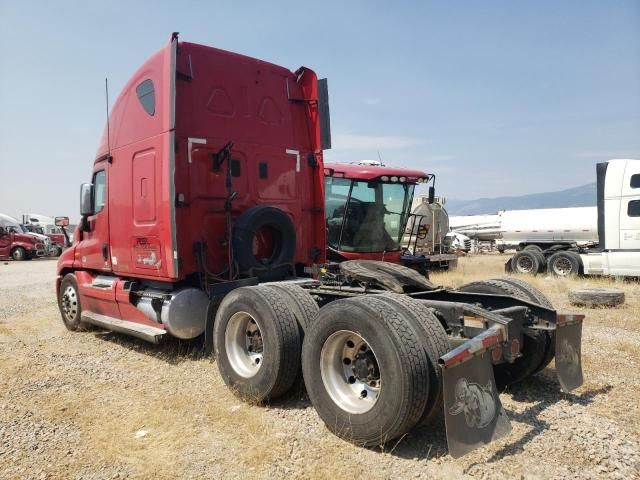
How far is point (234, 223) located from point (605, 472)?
14.2 feet

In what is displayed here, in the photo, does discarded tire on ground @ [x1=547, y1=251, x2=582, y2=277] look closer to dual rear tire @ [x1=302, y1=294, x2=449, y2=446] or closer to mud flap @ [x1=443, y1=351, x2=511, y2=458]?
dual rear tire @ [x1=302, y1=294, x2=449, y2=446]

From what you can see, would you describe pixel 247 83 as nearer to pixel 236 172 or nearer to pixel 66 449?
pixel 236 172

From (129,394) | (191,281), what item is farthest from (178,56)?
(129,394)

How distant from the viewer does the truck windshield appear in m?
10.8

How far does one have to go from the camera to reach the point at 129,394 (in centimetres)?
472

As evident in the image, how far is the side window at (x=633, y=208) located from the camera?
12837 mm

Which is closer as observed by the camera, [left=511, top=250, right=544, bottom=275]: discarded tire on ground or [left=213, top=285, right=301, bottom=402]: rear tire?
[left=213, top=285, right=301, bottom=402]: rear tire

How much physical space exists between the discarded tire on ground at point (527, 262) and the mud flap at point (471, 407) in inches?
570

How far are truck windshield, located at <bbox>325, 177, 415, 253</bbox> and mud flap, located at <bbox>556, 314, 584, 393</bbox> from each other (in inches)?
269

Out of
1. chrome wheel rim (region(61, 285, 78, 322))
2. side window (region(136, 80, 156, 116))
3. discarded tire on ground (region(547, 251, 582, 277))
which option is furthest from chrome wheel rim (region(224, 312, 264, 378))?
discarded tire on ground (region(547, 251, 582, 277))

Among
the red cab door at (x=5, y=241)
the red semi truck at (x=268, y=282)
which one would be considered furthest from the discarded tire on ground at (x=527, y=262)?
the red cab door at (x=5, y=241)

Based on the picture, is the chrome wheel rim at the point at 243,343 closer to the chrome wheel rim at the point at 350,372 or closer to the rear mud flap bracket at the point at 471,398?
the chrome wheel rim at the point at 350,372

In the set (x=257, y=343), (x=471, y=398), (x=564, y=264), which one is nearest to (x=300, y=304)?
(x=257, y=343)

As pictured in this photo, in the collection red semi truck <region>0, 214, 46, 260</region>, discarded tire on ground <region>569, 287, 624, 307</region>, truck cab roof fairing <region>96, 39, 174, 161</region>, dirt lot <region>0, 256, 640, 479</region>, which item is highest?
truck cab roof fairing <region>96, 39, 174, 161</region>
